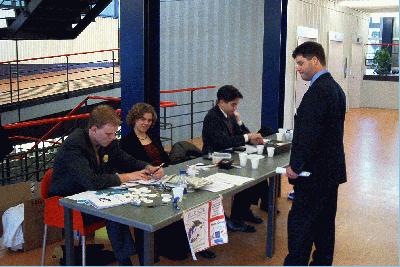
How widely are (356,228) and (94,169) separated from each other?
247 cm

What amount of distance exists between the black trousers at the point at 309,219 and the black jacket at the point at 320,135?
74 millimetres

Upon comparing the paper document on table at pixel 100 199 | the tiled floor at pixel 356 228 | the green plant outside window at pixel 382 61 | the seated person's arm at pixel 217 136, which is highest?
the green plant outside window at pixel 382 61

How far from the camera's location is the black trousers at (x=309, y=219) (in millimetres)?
2859

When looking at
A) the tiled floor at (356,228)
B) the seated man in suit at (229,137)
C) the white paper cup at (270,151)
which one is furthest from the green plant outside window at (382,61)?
the white paper cup at (270,151)

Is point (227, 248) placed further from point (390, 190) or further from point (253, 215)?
point (390, 190)

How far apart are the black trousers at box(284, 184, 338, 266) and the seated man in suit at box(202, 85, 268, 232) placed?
1.21 meters

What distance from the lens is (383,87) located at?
13102mm

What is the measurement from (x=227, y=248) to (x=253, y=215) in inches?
29.1

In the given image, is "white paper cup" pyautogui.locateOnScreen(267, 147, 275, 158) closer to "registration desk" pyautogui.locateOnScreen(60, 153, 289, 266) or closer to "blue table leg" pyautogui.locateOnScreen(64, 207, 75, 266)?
"registration desk" pyautogui.locateOnScreen(60, 153, 289, 266)

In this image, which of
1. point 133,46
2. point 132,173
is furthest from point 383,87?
point 132,173

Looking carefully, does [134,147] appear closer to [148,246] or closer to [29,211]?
[29,211]

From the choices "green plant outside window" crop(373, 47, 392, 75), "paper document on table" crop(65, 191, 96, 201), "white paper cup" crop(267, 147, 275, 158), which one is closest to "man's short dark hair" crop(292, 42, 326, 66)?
"white paper cup" crop(267, 147, 275, 158)

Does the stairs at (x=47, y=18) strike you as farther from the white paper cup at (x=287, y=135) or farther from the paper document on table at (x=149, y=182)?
the paper document on table at (x=149, y=182)

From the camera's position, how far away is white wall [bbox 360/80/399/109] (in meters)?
13.0
